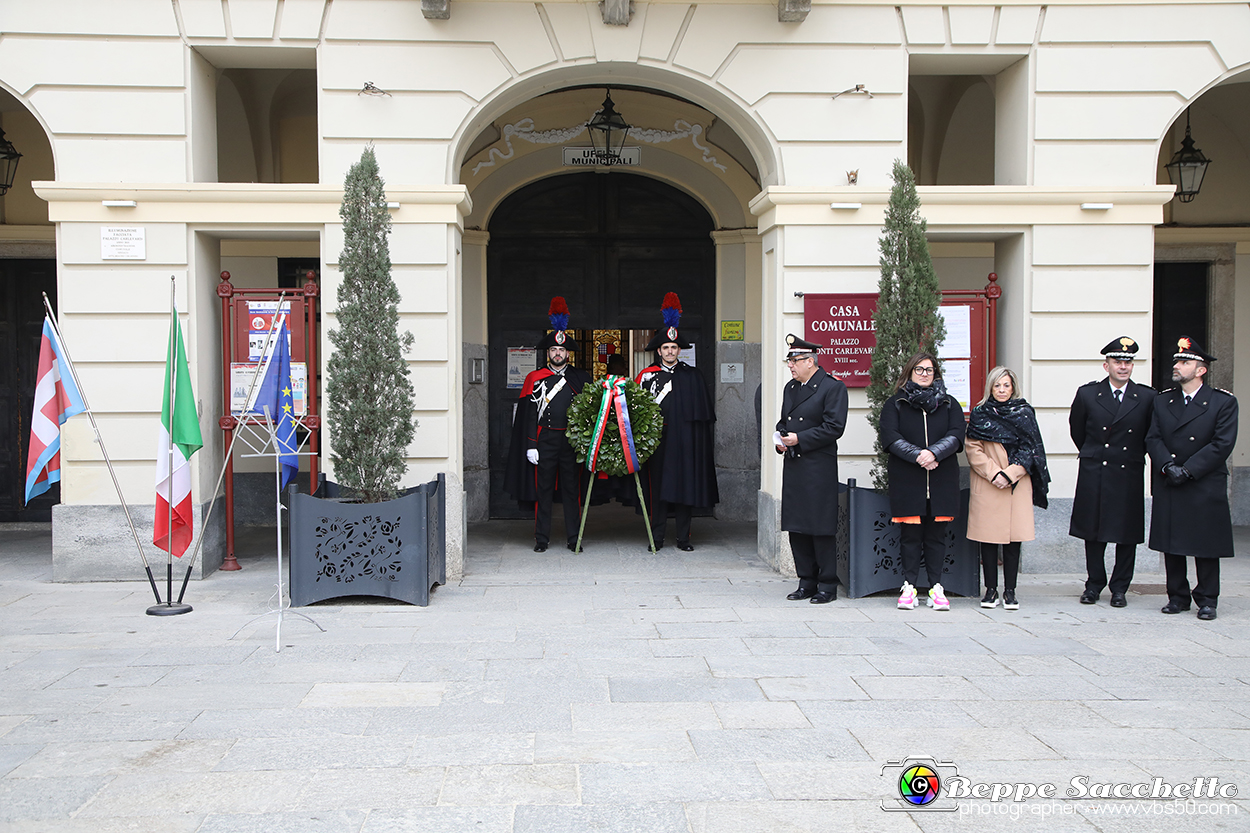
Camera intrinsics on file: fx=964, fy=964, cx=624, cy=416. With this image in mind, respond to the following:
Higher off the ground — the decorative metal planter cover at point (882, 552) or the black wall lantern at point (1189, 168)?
the black wall lantern at point (1189, 168)

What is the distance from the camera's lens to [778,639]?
594 cm

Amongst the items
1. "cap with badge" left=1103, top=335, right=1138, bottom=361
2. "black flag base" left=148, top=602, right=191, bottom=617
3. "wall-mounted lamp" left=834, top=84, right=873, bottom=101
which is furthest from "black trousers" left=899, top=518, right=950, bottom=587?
"black flag base" left=148, top=602, right=191, bottom=617

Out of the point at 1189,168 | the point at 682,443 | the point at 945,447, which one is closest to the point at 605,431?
the point at 682,443

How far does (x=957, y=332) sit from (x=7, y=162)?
944 centimetres

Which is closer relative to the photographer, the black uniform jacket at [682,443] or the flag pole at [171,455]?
the flag pole at [171,455]

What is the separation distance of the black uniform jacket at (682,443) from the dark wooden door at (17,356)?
6.80m

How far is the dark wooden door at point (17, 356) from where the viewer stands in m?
10.6

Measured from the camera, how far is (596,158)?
35.2 ft

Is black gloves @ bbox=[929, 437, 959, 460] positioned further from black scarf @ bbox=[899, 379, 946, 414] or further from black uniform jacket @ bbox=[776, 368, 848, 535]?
black uniform jacket @ bbox=[776, 368, 848, 535]

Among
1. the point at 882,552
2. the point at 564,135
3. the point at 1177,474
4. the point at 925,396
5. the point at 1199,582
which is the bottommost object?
the point at 1199,582

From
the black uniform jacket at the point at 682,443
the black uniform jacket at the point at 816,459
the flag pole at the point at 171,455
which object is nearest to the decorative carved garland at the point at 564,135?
the black uniform jacket at the point at 682,443

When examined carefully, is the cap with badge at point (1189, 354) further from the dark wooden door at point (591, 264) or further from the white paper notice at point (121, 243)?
the white paper notice at point (121, 243)

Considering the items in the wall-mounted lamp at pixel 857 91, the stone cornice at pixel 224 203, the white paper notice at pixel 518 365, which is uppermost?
the wall-mounted lamp at pixel 857 91

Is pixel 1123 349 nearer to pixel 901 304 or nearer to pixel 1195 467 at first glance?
pixel 1195 467
